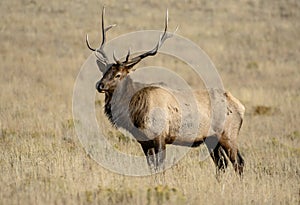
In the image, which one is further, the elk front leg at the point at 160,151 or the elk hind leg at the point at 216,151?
the elk hind leg at the point at 216,151

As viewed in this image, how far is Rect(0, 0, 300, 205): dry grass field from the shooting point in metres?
7.28

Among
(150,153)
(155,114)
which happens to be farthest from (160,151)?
(155,114)

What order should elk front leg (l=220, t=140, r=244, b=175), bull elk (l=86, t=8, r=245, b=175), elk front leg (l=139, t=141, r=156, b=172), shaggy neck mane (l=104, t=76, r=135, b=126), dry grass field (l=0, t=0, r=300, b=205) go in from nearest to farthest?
dry grass field (l=0, t=0, r=300, b=205)
elk front leg (l=139, t=141, r=156, b=172)
bull elk (l=86, t=8, r=245, b=175)
shaggy neck mane (l=104, t=76, r=135, b=126)
elk front leg (l=220, t=140, r=244, b=175)

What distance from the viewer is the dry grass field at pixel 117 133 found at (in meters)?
7.28

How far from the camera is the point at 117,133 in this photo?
12773 millimetres

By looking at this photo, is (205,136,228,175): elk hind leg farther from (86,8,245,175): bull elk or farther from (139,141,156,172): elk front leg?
(139,141,156,172): elk front leg

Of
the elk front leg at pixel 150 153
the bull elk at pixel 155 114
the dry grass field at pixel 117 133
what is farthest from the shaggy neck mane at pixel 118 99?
the dry grass field at pixel 117 133

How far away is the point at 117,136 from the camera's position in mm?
12531

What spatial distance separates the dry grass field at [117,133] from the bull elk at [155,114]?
14.9 inches

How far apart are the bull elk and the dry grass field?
0.38 metres

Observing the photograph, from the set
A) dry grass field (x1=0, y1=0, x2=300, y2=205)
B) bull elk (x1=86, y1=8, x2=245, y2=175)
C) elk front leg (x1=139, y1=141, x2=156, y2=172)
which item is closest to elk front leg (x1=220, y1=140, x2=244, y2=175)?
bull elk (x1=86, y1=8, x2=245, y2=175)

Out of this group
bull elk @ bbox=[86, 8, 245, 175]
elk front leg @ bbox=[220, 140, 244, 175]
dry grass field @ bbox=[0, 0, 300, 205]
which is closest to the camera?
dry grass field @ bbox=[0, 0, 300, 205]

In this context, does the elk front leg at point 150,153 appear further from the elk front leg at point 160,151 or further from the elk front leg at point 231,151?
the elk front leg at point 231,151

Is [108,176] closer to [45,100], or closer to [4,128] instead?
[4,128]
